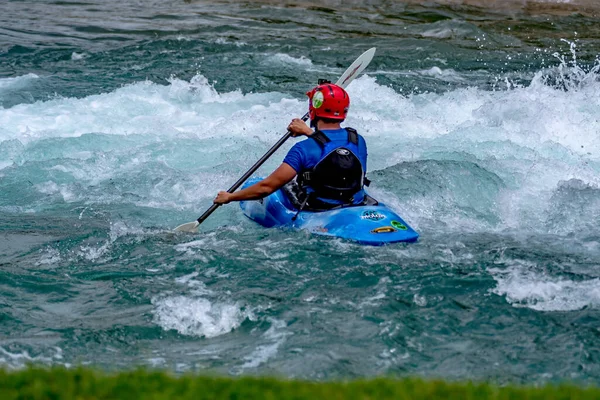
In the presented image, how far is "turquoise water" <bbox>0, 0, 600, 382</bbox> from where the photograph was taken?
4.68 meters

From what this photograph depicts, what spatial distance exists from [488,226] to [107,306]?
11.2 ft

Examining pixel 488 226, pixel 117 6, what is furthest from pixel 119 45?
pixel 488 226

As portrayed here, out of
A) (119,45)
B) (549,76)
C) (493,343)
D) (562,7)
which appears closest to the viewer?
(493,343)

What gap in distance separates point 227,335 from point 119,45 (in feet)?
36.5

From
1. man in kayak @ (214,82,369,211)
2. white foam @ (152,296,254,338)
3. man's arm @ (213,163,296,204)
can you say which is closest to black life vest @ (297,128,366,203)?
man in kayak @ (214,82,369,211)

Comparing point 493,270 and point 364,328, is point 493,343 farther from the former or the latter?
point 493,270

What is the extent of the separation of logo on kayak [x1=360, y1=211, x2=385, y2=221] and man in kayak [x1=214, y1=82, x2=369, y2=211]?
25 centimetres

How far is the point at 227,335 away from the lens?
191 inches

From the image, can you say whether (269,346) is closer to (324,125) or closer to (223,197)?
(324,125)

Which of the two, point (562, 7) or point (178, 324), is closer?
point (178, 324)

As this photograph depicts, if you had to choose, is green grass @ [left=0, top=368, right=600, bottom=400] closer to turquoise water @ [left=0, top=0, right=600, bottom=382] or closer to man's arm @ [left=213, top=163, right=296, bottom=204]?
turquoise water @ [left=0, top=0, right=600, bottom=382]

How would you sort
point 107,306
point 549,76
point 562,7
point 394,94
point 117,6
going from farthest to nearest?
point 562,7
point 117,6
point 549,76
point 394,94
point 107,306

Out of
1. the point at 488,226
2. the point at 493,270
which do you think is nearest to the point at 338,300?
the point at 493,270

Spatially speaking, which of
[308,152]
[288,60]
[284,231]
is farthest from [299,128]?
[288,60]
